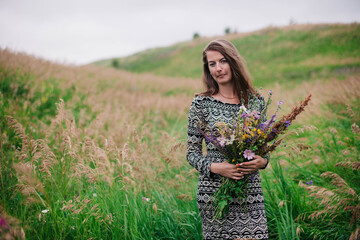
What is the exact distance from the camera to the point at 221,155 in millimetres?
1988

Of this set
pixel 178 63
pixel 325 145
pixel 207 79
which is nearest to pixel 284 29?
pixel 178 63

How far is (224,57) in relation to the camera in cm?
217

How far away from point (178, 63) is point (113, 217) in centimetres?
3413

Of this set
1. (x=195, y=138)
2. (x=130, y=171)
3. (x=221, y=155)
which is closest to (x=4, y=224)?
(x=130, y=171)

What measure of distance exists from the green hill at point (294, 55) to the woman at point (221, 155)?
9.67 meters

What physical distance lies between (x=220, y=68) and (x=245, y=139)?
0.80 m

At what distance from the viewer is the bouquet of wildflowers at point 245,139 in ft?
5.25

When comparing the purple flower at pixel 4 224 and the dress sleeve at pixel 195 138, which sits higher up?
the dress sleeve at pixel 195 138

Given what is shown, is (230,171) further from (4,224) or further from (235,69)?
(4,224)

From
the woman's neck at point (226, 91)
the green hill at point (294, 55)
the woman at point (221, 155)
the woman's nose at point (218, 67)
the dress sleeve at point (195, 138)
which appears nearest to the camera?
the woman at point (221, 155)

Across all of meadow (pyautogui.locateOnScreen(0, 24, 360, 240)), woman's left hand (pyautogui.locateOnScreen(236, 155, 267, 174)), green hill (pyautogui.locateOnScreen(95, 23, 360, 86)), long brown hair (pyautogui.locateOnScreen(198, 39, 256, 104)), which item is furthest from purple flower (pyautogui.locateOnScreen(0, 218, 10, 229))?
green hill (pyautogui.locateOnScreen(95, 23, 360, 86))

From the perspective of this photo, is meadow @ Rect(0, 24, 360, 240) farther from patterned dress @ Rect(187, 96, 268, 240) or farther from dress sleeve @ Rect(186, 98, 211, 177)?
dress sleeve @ Rect(186, 98, 211, 177)

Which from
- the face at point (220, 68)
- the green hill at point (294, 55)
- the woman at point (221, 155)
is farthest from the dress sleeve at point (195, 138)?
the green hill at point (294, 55)

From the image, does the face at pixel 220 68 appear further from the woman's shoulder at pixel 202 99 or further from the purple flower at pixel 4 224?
the purple flower at pixel 4 224
